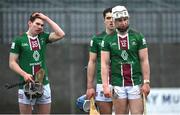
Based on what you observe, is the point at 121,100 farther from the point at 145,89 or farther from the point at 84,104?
the point at 84,104

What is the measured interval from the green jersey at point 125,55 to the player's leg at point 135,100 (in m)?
0.10

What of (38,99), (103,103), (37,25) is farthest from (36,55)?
(103,103)

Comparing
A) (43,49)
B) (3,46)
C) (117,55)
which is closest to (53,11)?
(3,46)

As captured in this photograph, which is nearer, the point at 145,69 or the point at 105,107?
the point at 145,69

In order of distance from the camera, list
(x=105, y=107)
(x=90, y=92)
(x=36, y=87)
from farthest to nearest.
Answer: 1. (x=105, y=107)
2. (x=90, y=92)
3. (x=36, y=87)

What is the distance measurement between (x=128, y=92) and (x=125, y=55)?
0.52 m

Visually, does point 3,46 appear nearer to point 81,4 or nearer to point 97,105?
point 81,4

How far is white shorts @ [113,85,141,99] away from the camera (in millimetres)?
9852

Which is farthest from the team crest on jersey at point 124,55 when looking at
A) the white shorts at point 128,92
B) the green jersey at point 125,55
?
the white shorts at point 128,92

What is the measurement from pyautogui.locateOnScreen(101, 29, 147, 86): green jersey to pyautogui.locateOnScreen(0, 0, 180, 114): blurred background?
9.21m

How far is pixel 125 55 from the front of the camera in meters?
9.88

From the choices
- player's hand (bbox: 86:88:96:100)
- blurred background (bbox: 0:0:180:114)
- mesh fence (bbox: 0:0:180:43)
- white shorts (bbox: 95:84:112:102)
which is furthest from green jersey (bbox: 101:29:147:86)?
mesh fence (bbox: 0:0:180:43)

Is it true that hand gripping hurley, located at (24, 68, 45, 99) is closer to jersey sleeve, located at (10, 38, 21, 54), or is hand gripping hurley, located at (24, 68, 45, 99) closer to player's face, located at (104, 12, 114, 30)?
jersey sleeve, located at (10, 38, 21, 54)

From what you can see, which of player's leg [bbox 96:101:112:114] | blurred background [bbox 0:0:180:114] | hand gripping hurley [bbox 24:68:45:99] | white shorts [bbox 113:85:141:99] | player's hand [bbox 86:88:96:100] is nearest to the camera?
white shorts [bbox 113:85:141:99]
